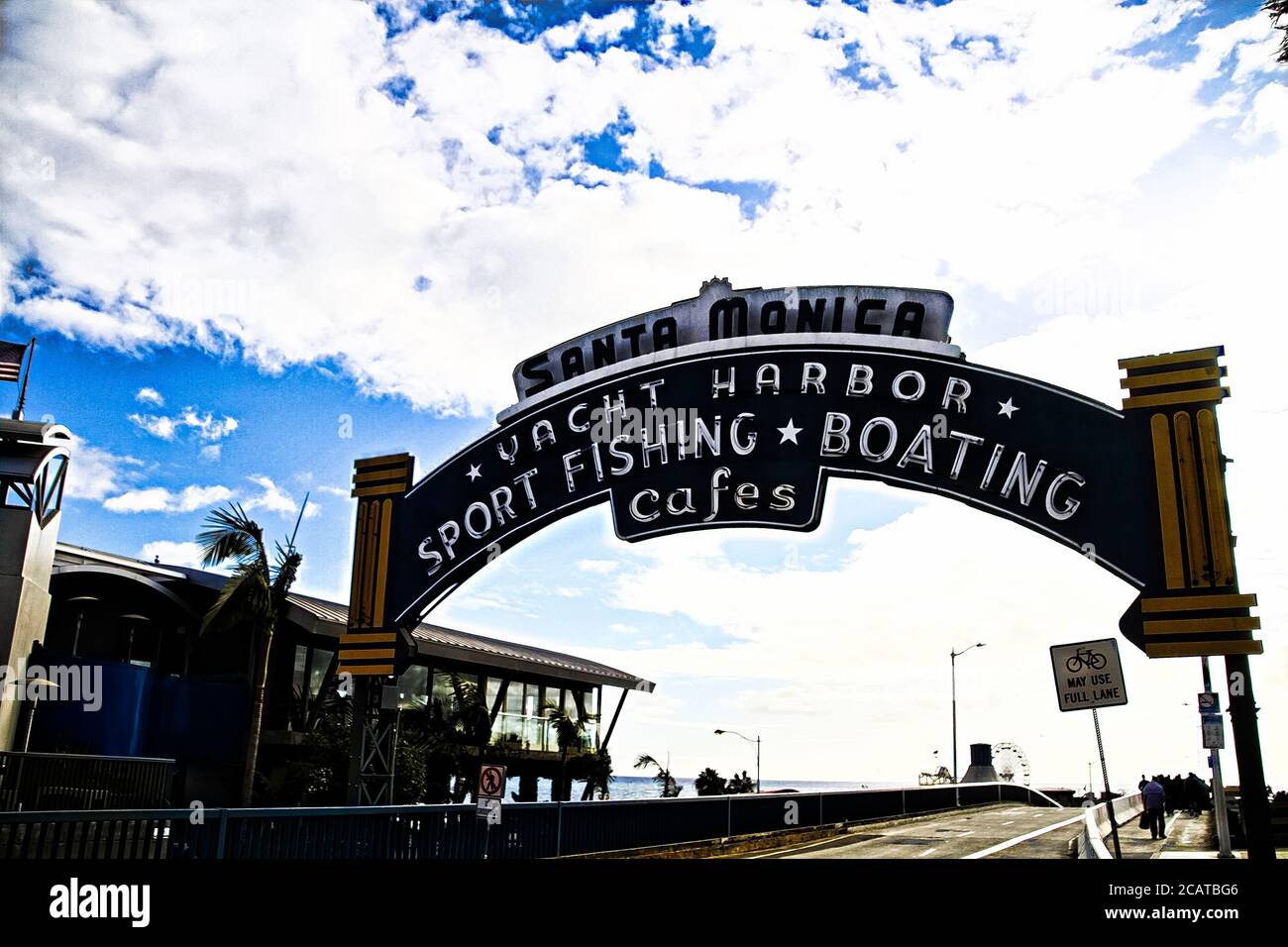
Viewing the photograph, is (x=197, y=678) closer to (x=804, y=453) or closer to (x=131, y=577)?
(x=131, y=577)

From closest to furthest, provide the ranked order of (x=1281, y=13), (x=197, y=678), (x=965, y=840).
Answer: (x=1281, y=13), (x=965, y=840), (x=197, y=678)

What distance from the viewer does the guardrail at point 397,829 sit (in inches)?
462

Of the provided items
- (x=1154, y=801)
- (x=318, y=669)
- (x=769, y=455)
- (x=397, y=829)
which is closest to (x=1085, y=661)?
(x=769, y=455)

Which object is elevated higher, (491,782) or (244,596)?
(244,596)

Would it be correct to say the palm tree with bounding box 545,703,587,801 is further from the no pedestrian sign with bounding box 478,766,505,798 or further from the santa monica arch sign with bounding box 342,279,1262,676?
the no pedestrian sign with bounding box 478,766,505,798

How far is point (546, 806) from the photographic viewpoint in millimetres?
17906

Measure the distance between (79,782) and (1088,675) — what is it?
55.3ft

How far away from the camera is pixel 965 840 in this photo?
25.2 m

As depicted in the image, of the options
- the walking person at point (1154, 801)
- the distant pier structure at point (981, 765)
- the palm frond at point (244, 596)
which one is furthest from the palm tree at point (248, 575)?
the distant pier structure at point (981, 765)

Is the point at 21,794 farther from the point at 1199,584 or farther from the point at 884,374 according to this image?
the point at 1199,584

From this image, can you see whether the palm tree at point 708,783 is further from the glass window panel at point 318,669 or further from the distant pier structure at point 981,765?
the distant pier structure at point 981,765

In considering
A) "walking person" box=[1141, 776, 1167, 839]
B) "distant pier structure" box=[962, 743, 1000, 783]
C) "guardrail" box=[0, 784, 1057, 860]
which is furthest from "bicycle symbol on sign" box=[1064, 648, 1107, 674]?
"distant pier structure" box=[962, 743, 1000, 783]

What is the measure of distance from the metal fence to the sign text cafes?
18.8 feet
